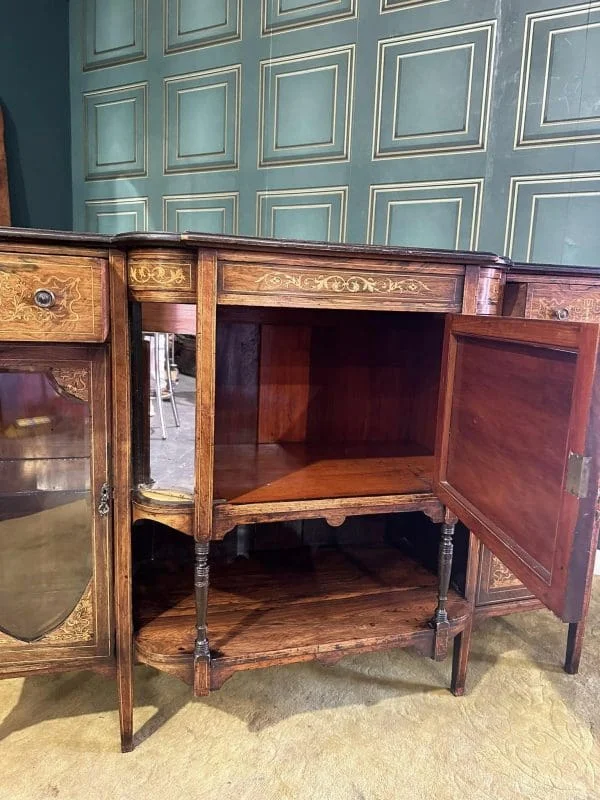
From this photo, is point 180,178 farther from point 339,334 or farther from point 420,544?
point 420,544

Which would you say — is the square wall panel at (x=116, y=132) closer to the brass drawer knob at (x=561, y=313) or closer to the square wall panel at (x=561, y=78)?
the square wall panel at (x=561, y=78)

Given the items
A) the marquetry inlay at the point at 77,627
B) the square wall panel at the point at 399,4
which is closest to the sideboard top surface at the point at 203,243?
the marquetry inlay at the point at 77,627

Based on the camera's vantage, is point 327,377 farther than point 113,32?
No

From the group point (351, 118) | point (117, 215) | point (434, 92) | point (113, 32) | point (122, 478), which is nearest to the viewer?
point (122, 478)

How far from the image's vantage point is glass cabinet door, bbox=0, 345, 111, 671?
3.45ft

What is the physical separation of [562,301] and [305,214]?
109cm

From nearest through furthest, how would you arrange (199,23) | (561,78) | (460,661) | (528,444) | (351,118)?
(528,444)
(460,661)
(561,78)
(351,118)
(199,23)

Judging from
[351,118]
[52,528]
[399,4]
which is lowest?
[52,528]

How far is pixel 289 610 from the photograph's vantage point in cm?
129

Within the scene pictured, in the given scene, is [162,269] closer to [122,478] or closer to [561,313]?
[122,478]

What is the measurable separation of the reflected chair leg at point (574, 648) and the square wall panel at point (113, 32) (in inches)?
102

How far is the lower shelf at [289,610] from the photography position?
44.9 inches

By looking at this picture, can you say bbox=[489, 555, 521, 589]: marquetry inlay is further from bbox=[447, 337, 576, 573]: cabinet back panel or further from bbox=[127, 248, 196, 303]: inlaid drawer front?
bbox=[127, 248, 196, 303]: inlaid drawer front

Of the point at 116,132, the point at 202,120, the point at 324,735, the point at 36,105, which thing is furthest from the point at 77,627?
the point at 36,105
